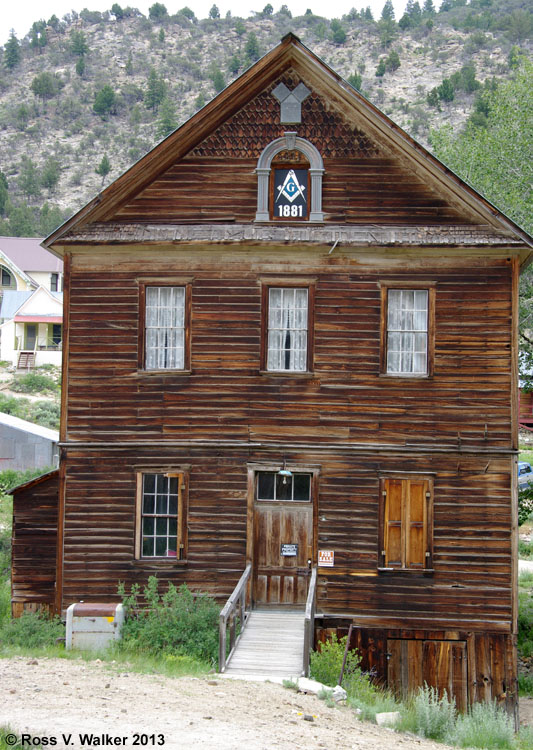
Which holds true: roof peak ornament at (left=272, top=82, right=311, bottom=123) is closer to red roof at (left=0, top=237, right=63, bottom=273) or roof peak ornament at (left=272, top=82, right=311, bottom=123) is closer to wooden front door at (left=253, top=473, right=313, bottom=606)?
wooden front door at (left=253, top=473, right=313, bottom=606)

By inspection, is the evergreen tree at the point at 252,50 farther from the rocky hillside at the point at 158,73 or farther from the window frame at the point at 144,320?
the window frame at the point at 144,320

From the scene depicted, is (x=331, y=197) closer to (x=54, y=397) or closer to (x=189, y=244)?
(x=189, y=244)

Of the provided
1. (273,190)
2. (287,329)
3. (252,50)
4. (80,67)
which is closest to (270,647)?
(287,329)

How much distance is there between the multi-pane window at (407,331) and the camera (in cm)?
1616

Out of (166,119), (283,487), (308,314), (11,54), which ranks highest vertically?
(11,54)

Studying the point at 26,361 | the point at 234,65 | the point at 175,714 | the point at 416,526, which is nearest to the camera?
the point at 175,714

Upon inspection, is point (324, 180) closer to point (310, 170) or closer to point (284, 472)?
point (310, 170)

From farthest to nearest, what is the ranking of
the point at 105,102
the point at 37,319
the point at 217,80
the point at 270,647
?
the point at 217,80, the point at 105,102, the point at 37,319, the point at 270,647

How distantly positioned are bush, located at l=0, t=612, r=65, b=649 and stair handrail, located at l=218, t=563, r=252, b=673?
326cm

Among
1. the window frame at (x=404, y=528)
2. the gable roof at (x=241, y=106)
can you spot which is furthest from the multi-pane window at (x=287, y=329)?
the window frame at (x=404, y=528)

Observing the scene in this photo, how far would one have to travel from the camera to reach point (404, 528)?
52.1 ft

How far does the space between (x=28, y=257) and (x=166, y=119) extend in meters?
48.1

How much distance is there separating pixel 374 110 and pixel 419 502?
7.16m

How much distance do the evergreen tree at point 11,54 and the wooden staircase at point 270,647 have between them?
14883 centimetres
